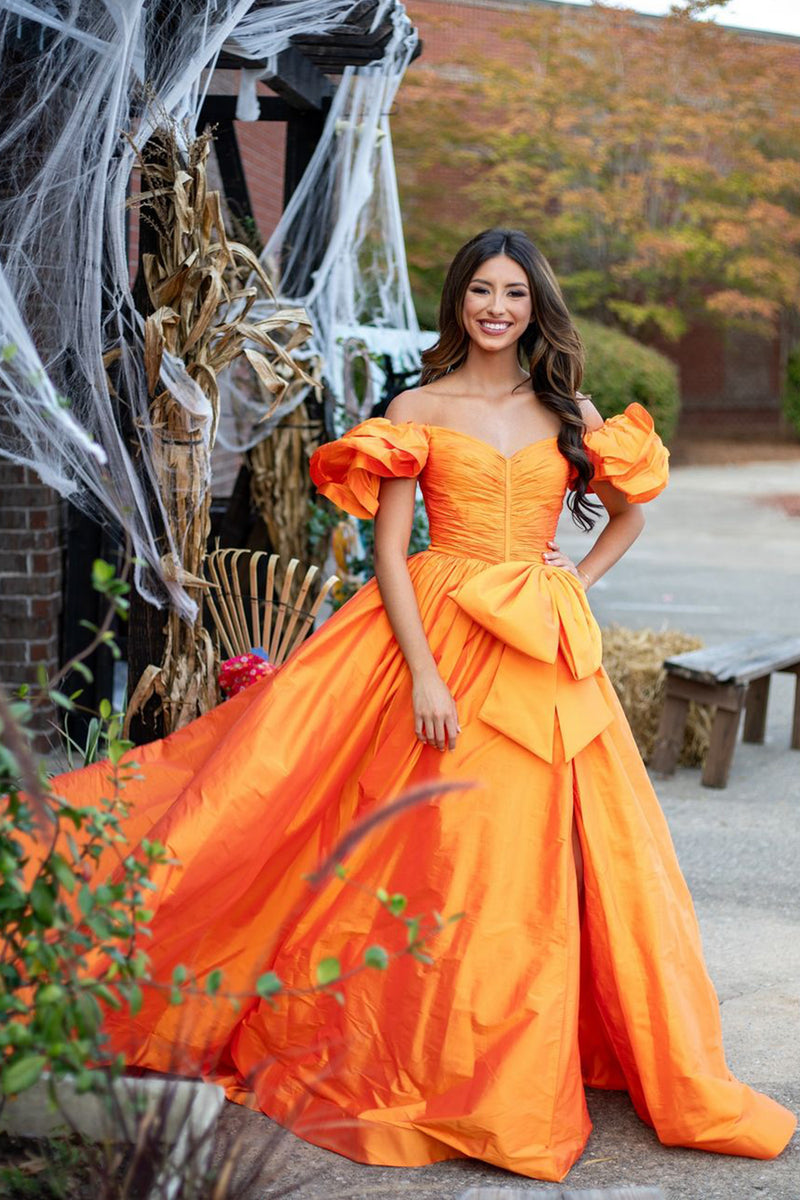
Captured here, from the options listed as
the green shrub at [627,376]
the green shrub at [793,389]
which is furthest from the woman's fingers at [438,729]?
the green shrub at [793,389]

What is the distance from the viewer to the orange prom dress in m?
2.86

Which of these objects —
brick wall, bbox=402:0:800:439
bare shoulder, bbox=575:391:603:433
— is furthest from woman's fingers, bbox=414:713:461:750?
brick wall, bbox=402:0:800:439

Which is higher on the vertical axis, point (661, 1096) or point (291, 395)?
point (291, 395)

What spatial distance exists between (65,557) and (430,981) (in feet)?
9.88

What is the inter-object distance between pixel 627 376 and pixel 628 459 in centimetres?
1811

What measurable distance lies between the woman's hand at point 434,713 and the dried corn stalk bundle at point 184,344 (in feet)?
2.96

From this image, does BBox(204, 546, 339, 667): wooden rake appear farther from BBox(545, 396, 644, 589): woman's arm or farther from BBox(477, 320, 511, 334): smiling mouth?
BBox(477, 320, 511, 334): smiling mouth

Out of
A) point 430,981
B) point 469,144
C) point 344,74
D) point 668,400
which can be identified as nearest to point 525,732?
point 430,981

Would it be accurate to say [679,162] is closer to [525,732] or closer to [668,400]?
[668,400]

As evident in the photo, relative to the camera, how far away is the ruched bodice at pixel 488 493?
3.17m

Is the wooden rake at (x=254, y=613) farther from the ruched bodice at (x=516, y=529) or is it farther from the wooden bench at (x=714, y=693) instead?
the wooden bench at (x=714, y=693)

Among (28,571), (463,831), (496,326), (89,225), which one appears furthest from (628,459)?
(28,571)

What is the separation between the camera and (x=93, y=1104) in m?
2.26

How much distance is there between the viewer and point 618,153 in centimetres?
2220
